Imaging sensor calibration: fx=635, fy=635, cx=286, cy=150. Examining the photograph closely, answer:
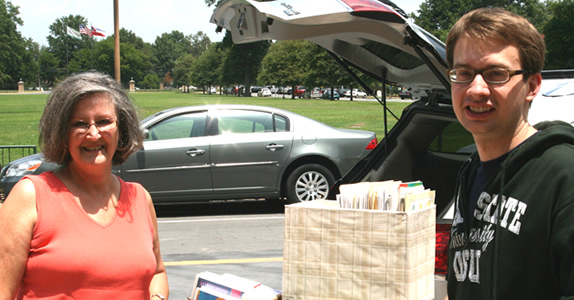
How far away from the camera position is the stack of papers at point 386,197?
2.29 m

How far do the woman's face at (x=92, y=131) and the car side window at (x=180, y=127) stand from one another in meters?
6.93

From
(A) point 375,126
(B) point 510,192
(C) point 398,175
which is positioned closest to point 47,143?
(B) point 510,192

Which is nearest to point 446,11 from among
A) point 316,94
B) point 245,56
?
point 316,94

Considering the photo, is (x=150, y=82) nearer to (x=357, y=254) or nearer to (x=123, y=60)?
(x=123, y=60)

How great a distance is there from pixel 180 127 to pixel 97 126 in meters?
7.01

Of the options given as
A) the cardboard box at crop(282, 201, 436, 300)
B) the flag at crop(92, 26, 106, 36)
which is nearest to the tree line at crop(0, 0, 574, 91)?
the flag at crop(92, 26, 106, 36)

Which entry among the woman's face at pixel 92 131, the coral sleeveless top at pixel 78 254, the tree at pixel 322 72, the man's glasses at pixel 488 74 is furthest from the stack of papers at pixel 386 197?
the tree at pixel 322 72

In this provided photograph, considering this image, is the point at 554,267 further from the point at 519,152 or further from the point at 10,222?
the point at 10,222

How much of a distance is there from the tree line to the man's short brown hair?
4519 cm

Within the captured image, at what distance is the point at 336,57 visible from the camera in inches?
170

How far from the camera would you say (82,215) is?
7.84 feet

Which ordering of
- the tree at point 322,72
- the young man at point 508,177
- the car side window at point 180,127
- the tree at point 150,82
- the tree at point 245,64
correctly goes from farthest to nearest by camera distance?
1. the tree at point 150,82
2. the tree at point 245,64
3. the tree at point 322,72
4. the car side window at point 180,127
5. the young man at point 508,177

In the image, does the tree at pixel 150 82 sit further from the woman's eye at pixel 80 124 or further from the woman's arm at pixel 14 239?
the woman's arm at pixel 14 239

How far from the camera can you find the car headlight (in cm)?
926
